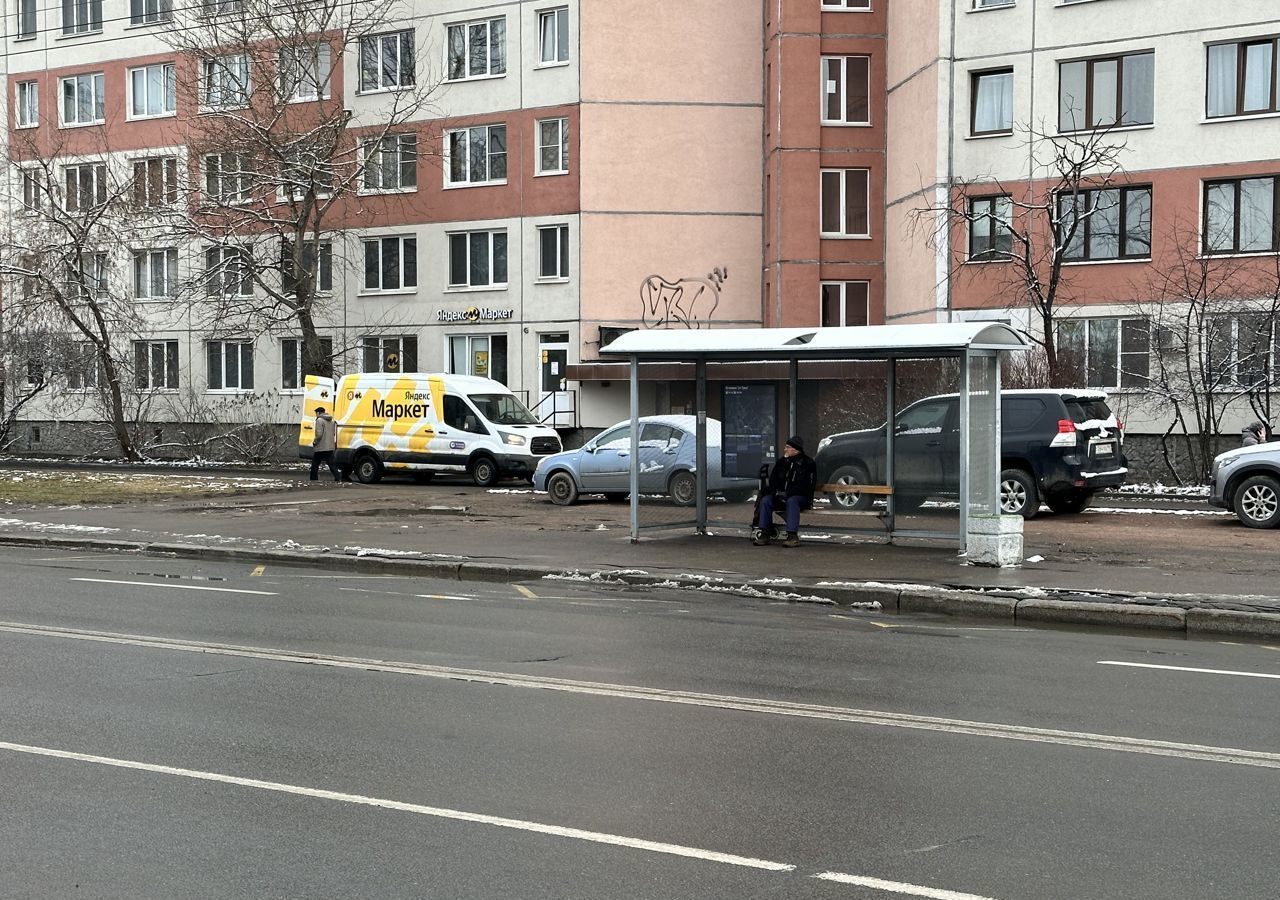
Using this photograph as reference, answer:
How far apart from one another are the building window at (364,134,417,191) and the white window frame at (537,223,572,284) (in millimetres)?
5215

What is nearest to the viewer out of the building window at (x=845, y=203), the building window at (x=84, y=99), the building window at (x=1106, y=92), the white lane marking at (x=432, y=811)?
the white lane marking at (x=432, y=811)

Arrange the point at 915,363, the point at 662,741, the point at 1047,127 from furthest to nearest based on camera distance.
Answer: the point at 1047,127
the point at 915,363
the point at 662,741

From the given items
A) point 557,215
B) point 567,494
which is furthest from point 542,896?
point 557,215

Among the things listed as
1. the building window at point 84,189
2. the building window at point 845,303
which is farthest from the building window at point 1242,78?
the building window at point 84,189

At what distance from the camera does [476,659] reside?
9914 millimetres

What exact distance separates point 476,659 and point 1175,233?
28.8 metres

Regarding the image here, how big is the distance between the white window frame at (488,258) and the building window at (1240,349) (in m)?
21.5

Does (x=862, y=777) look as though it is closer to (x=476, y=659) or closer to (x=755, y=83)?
(x=476, y=659)

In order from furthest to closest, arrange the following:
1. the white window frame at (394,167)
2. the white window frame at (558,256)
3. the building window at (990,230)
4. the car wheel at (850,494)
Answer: the white window frame at (394,167) < the white window frame at (558,256) < the building window at (990,230) < the car wheel at (850,494)

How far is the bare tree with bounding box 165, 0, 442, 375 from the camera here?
41.4 meters

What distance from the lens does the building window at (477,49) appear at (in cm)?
4425

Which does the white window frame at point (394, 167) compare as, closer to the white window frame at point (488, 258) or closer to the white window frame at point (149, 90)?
the white window frame at point (488, 258)

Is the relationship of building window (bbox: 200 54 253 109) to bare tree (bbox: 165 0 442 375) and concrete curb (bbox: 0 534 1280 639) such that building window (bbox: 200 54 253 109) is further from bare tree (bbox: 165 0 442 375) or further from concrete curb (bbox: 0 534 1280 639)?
concrete curb (bbox: 0 534 1280 639)

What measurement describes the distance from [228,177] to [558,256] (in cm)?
981
